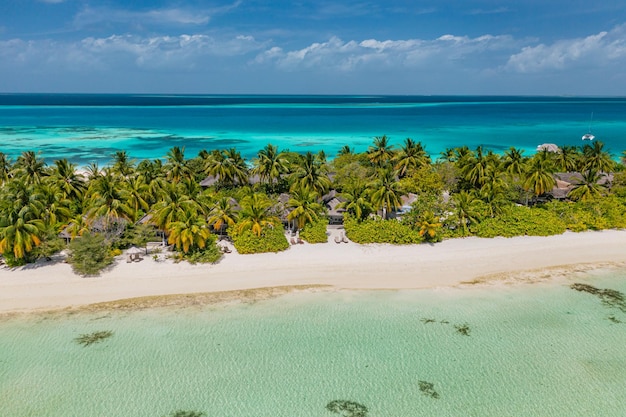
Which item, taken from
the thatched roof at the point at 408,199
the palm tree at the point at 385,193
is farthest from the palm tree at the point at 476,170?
the palm tree at the point at 385,193

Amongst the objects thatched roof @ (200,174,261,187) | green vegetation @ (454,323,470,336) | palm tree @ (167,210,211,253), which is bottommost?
green vegetation @ (454,323,470,336)

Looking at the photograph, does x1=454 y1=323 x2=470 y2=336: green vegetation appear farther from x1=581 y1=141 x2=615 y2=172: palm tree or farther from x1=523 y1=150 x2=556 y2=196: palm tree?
x1=581 y1=141 x2=615 y2=172: palm tree

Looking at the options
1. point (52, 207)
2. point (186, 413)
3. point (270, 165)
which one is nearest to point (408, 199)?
point (270, 165)

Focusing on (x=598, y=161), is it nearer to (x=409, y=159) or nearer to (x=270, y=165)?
(x=409, y=159)

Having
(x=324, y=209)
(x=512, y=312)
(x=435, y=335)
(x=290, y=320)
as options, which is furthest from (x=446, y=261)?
(x=290, y=320)

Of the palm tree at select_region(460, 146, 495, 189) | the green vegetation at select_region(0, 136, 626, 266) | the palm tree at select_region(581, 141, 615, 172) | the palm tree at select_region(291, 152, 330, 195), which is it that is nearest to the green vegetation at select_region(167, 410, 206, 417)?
the green vegetation at select_region(0, 136, 626, 266)

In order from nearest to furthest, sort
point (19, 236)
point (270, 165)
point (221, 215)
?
point (19, 236)
point (221, 215)
point (270, 165)
